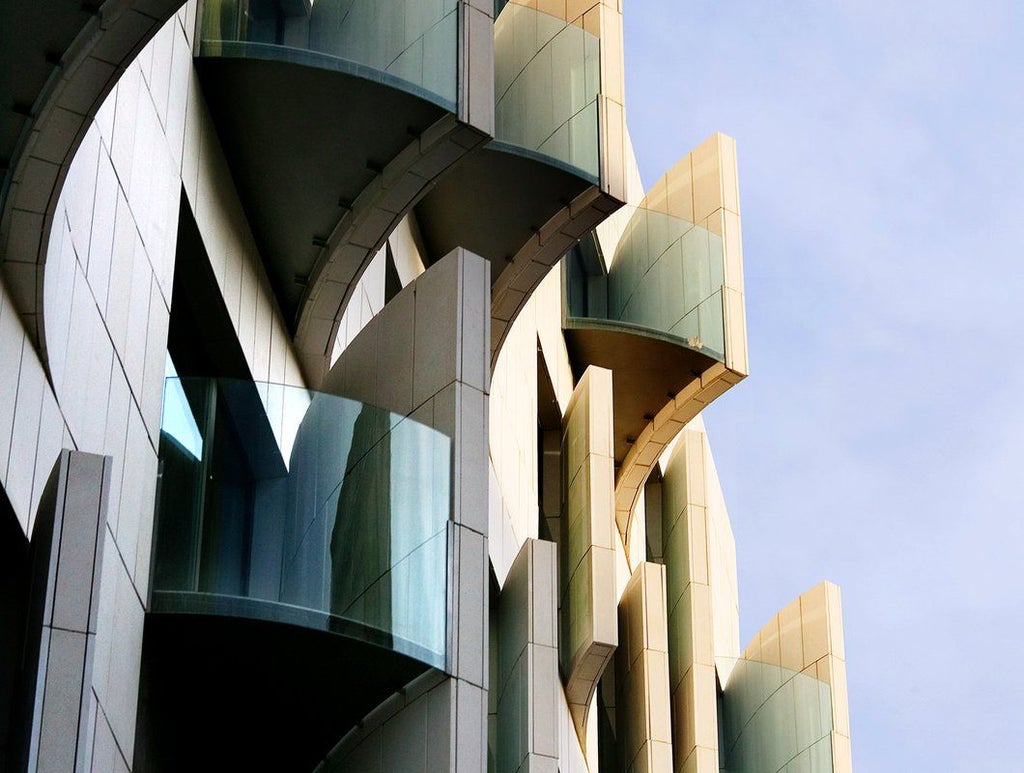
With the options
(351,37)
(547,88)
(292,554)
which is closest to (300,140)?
(351,37)

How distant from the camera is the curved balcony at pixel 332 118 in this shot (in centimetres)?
1304

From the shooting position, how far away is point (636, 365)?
79.0ft

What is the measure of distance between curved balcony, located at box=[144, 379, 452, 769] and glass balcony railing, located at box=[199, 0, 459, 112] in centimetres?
225

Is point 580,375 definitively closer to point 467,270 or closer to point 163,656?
point 467,270

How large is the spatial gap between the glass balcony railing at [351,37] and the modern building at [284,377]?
20 millimetres

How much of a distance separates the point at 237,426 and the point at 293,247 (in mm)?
2918

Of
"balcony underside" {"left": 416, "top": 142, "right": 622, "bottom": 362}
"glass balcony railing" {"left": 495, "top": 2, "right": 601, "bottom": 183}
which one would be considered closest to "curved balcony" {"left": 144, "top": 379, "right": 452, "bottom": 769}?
"balcony underside" {"left": 416, "top": 142, "right": 622, "bottom": 362}

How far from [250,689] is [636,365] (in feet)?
39.7

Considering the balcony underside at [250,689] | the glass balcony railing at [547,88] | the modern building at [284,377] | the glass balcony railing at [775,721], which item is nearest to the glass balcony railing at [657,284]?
the modern building at [284,377]

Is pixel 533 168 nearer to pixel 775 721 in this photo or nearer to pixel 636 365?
pixel 636 365

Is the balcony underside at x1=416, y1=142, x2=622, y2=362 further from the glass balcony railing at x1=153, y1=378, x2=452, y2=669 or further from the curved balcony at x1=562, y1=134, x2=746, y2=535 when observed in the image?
the curved balcony at x1=562, y1=134, x2=746, y2=535

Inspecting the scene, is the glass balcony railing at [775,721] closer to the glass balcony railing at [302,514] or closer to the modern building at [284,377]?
the modern building at [284,377]

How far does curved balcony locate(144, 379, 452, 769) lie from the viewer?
11.3 meters

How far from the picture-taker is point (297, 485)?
38.8ft
